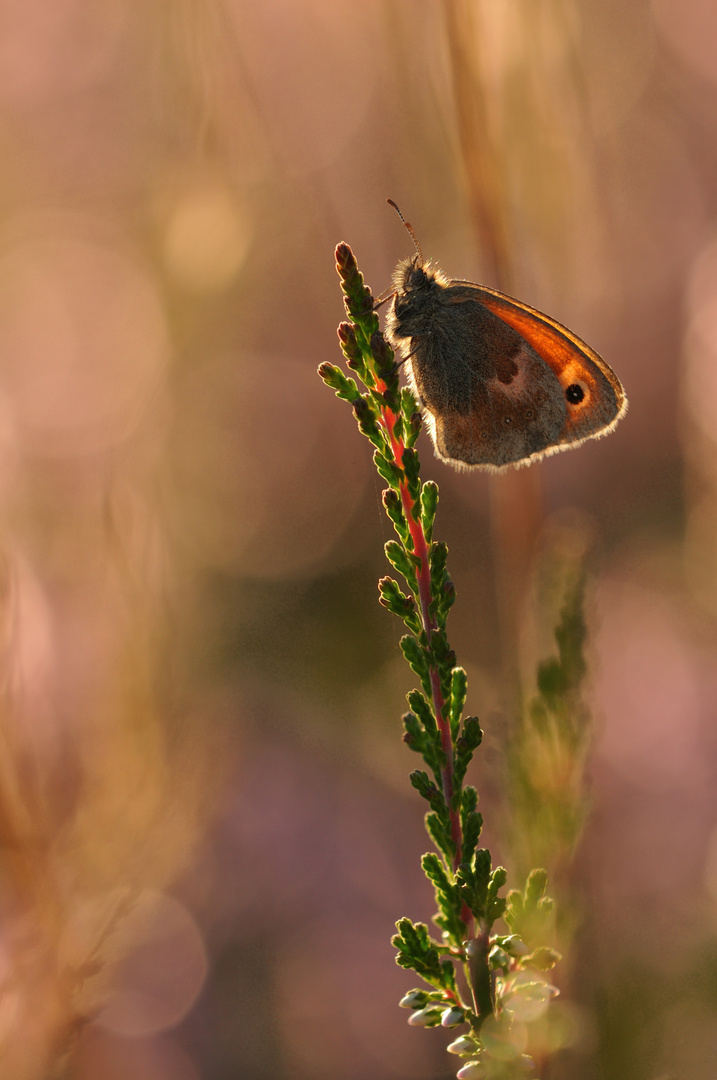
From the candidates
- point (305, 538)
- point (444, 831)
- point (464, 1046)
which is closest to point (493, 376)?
point (444, 831)

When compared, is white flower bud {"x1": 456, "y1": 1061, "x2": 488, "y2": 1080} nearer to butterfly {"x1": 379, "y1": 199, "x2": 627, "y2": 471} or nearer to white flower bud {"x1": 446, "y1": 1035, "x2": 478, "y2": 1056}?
white flower bud {"x1": 446, "y1": 1035, "x2": 478, "y2": 1056}

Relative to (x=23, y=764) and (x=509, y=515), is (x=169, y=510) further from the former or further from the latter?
(x=509, y=515)

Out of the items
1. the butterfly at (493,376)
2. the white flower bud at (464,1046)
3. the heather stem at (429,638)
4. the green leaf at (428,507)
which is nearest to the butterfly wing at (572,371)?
the butterfly at (493,376)

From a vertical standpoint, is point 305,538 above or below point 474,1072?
above

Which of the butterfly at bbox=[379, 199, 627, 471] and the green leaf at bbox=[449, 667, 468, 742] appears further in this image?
the butterfly at bbox=[379, 199, 627, 471]

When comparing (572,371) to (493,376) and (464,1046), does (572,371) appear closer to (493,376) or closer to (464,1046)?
(493,376)

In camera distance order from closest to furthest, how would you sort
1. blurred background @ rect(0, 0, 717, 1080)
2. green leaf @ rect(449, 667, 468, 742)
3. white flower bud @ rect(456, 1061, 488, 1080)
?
1. white flower bud @ rect(456, 1061, 488, 1080)
2. green leaf @ rect(449, 667, 468, 742)
3. blurred background @ rect(0, 0, 717, 1080)

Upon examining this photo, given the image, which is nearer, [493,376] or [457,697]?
[457,697]

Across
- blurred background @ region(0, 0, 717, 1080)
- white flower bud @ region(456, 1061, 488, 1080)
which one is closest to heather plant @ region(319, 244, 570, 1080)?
white flower bud @ region(456, 1061, 488, 1080)
